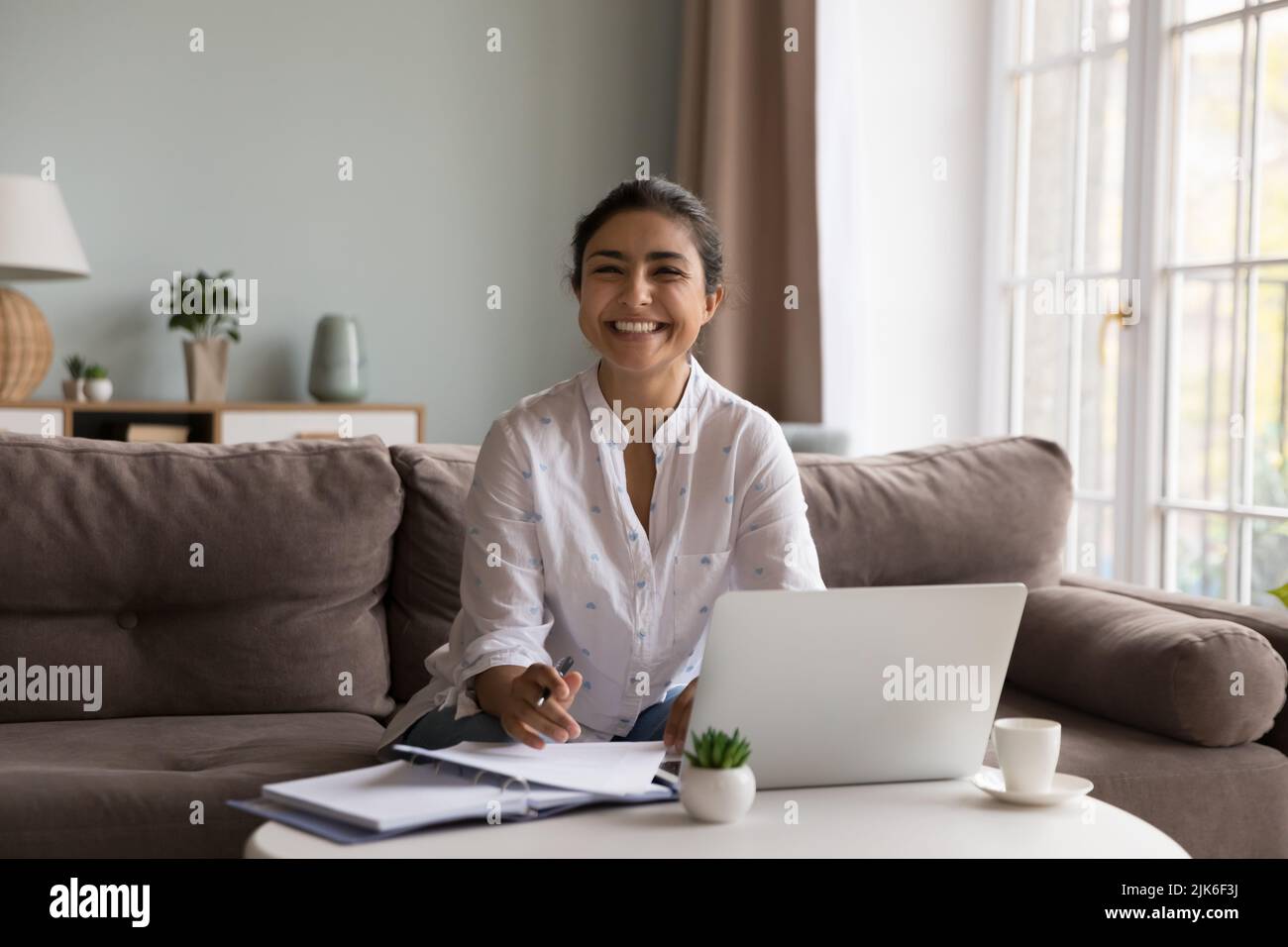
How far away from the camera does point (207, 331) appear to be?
13.2 feet

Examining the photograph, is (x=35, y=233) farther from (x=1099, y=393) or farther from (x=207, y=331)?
(x=1099, y=393)

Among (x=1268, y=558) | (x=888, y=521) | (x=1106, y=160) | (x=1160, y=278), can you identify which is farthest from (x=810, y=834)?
(x=1106, y=160)

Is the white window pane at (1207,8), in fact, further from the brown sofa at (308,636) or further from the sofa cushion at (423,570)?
the sofa cushion at (423,570)

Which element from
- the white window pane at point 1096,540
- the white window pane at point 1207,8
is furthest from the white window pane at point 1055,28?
the white window pane at point 1096,540

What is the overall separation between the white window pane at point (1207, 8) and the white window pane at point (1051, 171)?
42cm

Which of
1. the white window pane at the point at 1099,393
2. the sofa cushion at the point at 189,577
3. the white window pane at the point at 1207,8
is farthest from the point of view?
the white window pane at the point at 1099,393

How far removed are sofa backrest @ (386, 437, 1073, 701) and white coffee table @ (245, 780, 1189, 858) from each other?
0.96 meters

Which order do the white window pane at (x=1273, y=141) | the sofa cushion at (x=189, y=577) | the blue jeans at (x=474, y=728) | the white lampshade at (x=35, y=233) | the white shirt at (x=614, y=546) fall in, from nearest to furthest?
1. the blue jeans at (x=474, y=728)
2. the white shirt at (x=614, y=546)
3. the sofa cushion at (x=189, y=577)
4. the white window pane at (x=1273, y=141)
5. the white lampshade at (x=35, y=233)

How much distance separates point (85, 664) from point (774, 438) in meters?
1.07

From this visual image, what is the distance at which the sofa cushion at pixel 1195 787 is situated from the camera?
187 centimetres
